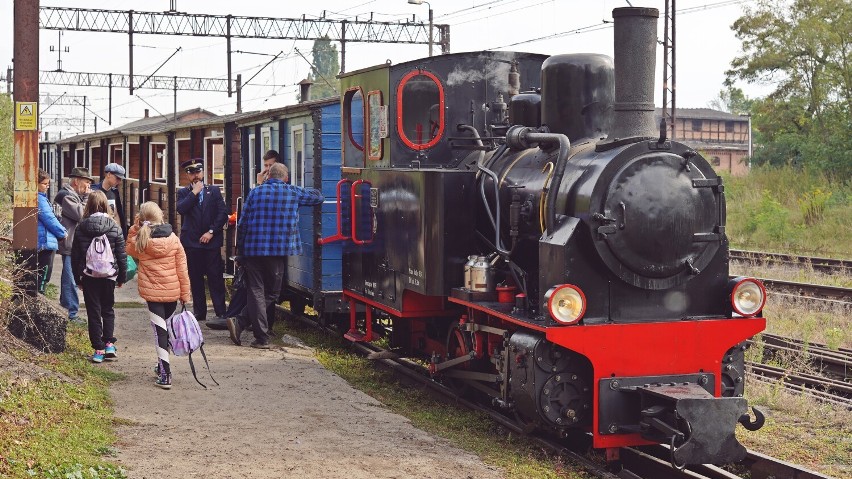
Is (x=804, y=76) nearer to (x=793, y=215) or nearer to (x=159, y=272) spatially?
(x=793, y=215)

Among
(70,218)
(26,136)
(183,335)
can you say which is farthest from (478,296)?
(70,218)

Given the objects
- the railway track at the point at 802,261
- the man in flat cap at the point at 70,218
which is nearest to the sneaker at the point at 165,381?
the man in flat cap at the point at 70,218

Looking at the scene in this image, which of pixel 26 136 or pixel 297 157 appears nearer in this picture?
pixel 26 136

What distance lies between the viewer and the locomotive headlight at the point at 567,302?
6.52 metres

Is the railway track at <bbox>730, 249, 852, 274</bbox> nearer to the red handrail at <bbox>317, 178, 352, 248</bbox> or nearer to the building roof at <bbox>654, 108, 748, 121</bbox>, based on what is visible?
the red handrail at <bbox>317, 178, 352, 248</bbox>

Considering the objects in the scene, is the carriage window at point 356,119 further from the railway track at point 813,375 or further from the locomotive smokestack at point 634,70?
the railway track at point 813,375

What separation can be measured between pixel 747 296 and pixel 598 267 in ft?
3.62

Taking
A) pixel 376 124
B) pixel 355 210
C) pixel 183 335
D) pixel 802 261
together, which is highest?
pixel 376 124

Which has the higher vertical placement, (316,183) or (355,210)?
(316,183)

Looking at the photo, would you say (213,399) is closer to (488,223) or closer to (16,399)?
(16,399)

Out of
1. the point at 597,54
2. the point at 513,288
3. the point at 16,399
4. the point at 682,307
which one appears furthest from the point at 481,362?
the point at 16,399

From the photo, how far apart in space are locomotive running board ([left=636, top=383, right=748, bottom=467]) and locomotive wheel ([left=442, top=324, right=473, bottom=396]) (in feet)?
6.47

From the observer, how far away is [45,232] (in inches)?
427

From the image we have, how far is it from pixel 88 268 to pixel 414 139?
3092 millimetres
